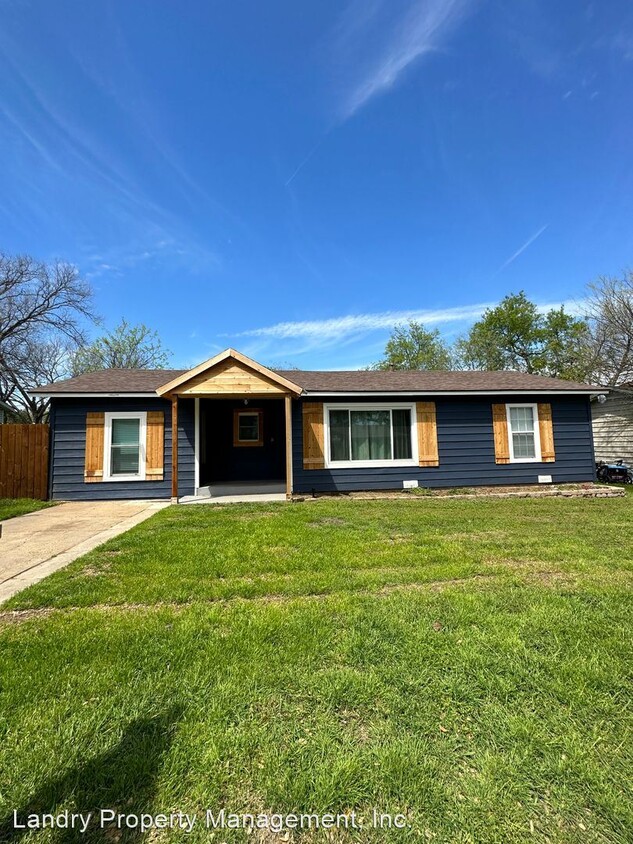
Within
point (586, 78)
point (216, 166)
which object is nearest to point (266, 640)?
point (216, 166)

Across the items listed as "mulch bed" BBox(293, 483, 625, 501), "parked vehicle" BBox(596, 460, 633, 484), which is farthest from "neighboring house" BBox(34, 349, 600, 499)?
"parked vehicle" BBox(596, 460, 633, 484)

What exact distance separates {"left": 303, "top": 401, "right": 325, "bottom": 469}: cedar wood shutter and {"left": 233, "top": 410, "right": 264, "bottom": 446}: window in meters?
3.16

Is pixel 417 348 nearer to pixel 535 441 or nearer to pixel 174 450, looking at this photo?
pixel 535 441

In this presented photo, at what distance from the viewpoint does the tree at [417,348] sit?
3247 cm

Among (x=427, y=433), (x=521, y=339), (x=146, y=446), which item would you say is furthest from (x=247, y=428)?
(x=521, y=339)

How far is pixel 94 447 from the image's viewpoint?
9.66 metres

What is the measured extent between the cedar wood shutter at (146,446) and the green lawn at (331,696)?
5.73m

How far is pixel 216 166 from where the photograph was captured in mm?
12758

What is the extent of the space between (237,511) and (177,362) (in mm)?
25490

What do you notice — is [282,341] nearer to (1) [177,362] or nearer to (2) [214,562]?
(1) [177,362]

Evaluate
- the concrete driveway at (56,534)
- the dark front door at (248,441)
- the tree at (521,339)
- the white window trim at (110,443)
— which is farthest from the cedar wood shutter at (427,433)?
the tree at (521,339)

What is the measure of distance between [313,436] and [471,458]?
4.61 meters

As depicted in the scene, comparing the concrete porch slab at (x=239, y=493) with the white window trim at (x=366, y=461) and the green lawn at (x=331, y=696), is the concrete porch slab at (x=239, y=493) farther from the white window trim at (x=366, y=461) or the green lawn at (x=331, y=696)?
the green lawn at (x=331, y=696)

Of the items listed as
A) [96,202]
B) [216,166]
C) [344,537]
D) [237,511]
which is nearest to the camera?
[344,537]
